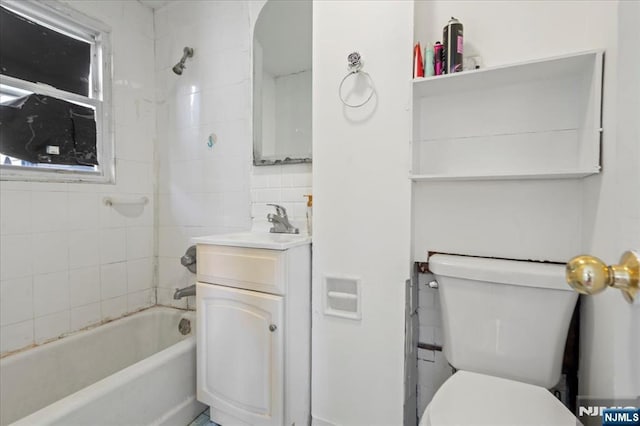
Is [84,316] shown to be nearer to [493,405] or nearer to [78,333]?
[78,333]

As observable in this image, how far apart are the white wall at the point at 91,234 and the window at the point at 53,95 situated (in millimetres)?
72

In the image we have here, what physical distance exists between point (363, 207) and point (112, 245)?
1.73 metres

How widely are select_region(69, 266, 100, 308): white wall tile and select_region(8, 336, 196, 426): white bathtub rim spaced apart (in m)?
0.68

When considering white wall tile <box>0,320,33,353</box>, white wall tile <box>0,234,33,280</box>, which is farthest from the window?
white wall tile <box>0,320,33,353</box>

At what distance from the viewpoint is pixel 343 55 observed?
134 centimetres

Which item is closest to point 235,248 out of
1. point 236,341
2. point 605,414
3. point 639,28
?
point 236,341

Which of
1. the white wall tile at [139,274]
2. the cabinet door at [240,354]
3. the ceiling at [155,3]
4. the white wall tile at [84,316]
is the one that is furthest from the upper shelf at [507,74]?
the white wall tile at [84,316]

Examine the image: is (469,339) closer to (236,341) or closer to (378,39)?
(236,341)

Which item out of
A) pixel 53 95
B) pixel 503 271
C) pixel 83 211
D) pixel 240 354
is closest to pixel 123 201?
pixel 83 211

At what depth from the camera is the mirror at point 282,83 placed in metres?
1.69

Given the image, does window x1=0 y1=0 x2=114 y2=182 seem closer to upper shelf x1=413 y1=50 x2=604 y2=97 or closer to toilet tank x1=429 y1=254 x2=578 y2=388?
upper shelf x1=413 y1=50 x2=604 y2=97

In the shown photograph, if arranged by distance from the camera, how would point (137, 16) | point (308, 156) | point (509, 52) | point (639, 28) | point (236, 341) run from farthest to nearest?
point (137, 16) < point (308, 156) < point (236, 341) < point (509, 52) < point (639, 28)

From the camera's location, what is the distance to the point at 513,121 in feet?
4.13

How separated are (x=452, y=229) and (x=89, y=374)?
2.14 metres
